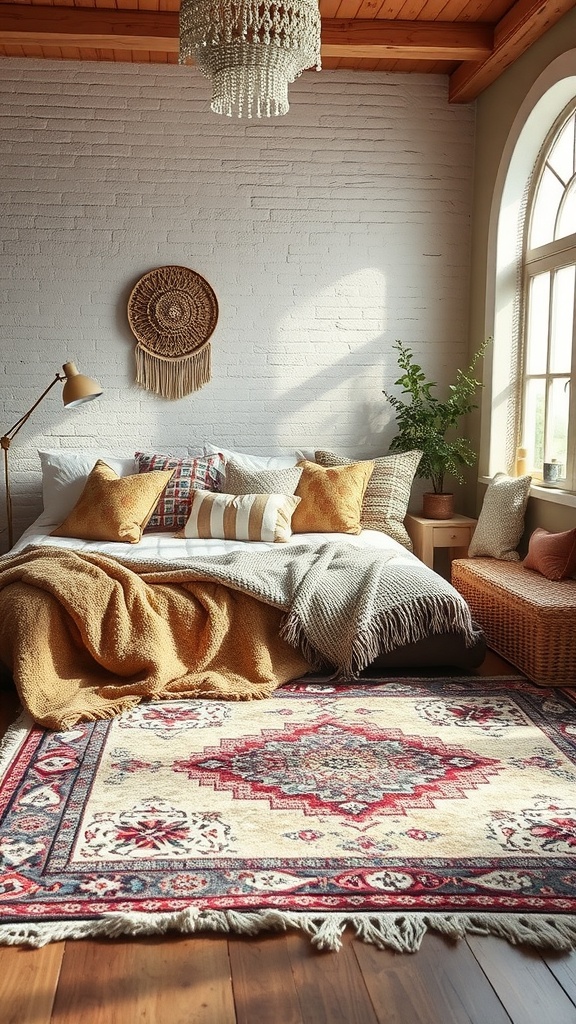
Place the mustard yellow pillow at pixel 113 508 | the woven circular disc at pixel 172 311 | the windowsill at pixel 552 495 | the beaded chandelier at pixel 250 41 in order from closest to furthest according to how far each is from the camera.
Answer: the beaded chandelier at pixel 250 41 < the windowsill at pixel 552 495 < the mustard yellow pillow at pixel 113 508 < the woven circular disc at pixel 172 311

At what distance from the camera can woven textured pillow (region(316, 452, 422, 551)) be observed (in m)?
5.39

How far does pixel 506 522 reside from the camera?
16.3 feet

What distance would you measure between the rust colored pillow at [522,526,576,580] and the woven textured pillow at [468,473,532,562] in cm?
42

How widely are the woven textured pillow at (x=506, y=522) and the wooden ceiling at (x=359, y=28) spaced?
227cm

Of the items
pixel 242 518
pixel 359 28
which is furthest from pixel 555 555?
pixel 359 28

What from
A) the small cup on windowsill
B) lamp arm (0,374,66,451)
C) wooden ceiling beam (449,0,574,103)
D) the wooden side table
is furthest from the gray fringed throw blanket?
wooden ceiling beam (449,0,574,103)

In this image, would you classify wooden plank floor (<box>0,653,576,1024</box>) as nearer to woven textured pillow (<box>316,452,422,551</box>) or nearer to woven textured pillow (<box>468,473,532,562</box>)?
woven textured pillow (<box>468,473,532,562</box>)

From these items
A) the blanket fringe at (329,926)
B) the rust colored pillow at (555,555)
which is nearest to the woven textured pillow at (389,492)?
the rust colored pillow at (555,555)

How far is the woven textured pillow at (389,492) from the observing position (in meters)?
5.39

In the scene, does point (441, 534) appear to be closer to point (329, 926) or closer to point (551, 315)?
point (551, 315)

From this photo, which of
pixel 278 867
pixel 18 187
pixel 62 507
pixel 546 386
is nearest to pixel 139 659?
pixel 278 867

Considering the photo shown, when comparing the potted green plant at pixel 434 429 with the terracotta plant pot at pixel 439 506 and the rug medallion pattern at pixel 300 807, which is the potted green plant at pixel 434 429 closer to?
the terracotta plant pot at pixel 439 506

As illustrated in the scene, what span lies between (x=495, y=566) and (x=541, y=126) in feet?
7.76

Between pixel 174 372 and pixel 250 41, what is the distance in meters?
2.84
